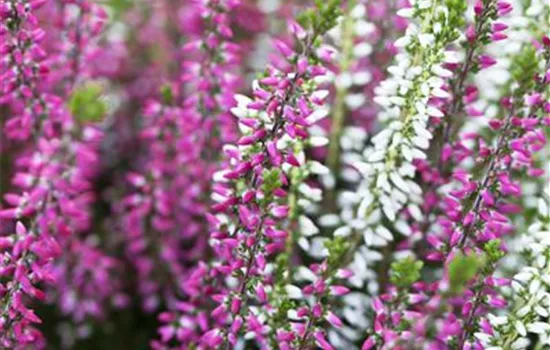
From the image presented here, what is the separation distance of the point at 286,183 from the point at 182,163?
67cm

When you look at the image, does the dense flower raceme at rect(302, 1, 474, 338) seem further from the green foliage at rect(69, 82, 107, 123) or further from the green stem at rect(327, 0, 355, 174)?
the green foliage at rect(69, 82, 107, 123)

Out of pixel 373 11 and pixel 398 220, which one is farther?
pixel 373 11

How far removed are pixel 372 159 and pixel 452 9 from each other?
1.18 feet

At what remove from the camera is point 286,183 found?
5.74 feet

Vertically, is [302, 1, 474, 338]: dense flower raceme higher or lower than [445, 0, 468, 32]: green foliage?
lower

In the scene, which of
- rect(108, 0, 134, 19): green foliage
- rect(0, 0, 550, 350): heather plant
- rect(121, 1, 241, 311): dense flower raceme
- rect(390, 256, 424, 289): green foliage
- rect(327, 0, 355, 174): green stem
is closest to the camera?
rect(390, 256, 424, 289): green foliage

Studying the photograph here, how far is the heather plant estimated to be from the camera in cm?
174

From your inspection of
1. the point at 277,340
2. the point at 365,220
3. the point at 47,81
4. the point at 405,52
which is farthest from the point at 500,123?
the point at 47,81

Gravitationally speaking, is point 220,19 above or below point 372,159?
above

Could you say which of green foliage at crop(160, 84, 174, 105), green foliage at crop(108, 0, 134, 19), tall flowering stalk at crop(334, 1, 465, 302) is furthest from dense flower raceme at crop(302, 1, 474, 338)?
green foliage at crop(108, 0, 134, 19)

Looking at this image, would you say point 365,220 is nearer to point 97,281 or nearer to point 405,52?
point 405,52

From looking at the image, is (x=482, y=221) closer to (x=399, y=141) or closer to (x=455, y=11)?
(x=399, y=141)

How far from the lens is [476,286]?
1.74m

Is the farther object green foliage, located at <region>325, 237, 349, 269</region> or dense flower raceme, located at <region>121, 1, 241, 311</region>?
dense flower raceme, located at <region>121, 1, 241, 311</region>
